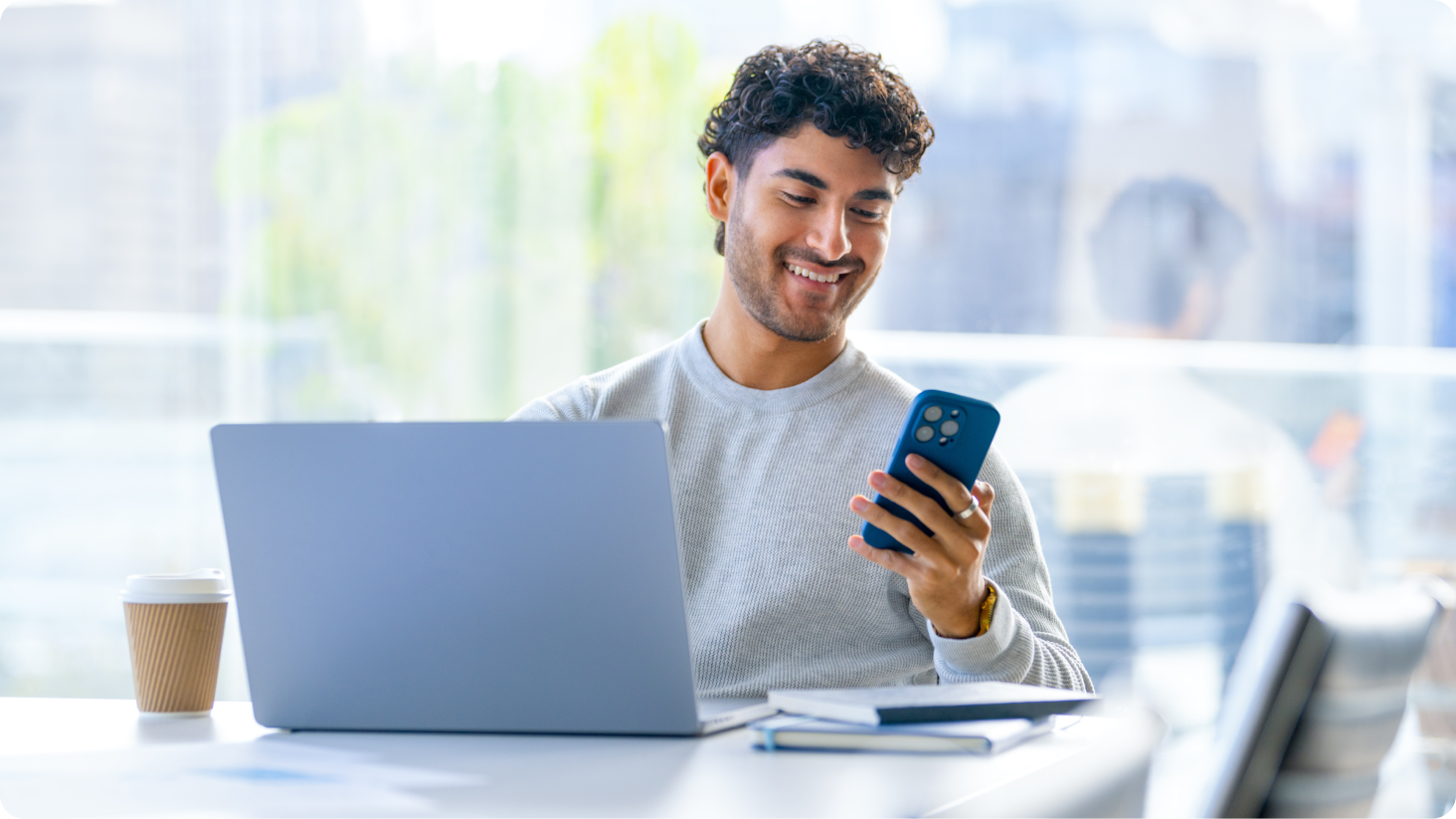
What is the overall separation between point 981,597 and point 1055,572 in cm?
167

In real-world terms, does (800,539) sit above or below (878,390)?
below

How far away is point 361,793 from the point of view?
2.87 feet

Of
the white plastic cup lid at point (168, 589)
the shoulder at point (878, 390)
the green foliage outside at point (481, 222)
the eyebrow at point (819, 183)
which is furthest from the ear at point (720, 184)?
the green foliage outside at point (481, 222)

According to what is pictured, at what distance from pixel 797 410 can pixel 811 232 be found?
0.21 m

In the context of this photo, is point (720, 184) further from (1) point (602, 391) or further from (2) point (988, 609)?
(2) point (988, 609)

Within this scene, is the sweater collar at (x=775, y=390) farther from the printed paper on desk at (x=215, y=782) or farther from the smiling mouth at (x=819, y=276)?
the printed paper on desk at (x=215, y=782)

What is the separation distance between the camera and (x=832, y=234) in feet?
5.17

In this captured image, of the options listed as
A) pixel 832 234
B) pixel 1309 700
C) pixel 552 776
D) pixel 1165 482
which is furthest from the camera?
pixel 1165 482

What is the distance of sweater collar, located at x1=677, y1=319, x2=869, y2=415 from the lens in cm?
159

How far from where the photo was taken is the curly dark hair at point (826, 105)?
1570 mm

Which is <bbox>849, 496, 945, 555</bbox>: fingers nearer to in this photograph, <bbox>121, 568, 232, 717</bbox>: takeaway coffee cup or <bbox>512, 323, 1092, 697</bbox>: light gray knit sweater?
<bbox>512, 323, 1092, 697</bbox>: light gray knit sweater

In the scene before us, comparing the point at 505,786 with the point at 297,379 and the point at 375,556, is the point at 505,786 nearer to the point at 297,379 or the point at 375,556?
the point at 375,556

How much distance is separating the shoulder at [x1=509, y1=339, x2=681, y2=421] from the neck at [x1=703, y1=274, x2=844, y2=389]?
0.07 meters

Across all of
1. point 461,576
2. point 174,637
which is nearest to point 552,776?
point 461,576
